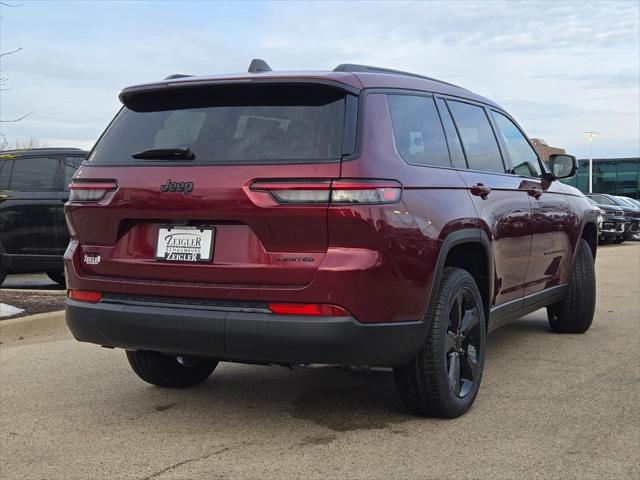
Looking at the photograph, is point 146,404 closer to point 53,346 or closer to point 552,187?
point 53,346

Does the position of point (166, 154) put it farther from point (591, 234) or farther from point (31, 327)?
point (591, 234)

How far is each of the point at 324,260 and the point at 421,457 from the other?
40.8 inches

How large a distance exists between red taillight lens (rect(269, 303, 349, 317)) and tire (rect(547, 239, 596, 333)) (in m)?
3.60

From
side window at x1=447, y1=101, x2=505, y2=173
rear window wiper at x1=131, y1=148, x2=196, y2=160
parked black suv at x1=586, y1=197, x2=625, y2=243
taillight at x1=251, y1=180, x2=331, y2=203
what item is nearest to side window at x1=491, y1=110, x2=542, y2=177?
side window at x1=447, y1=101, x2=505, y2=173

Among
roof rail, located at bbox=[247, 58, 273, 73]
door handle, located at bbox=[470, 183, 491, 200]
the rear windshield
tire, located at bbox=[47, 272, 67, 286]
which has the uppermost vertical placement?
roof rail, located at bbox=[247, 58, 273, 73]

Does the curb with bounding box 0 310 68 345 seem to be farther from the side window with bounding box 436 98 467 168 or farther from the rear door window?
the rear door window

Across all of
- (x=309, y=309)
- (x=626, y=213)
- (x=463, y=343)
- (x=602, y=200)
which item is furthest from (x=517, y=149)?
(x=602, y=200)

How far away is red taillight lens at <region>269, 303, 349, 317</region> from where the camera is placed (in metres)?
3.27

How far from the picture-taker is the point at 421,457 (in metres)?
3.37

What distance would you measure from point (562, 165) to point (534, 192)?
1027mm

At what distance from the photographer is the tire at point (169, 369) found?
452cm

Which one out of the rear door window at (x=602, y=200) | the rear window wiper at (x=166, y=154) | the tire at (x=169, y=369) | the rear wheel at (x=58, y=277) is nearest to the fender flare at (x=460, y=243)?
the rear window wiper at (x=166, y=154)

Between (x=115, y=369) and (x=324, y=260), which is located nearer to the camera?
(x=324, y=260)

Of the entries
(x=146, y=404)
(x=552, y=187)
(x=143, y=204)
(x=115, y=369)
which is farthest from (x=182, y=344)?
(x=552, y=187)
